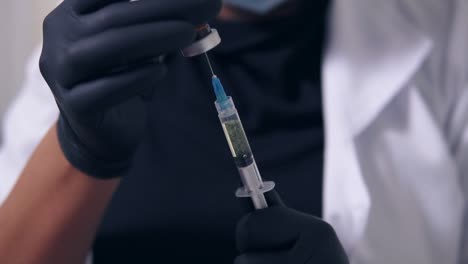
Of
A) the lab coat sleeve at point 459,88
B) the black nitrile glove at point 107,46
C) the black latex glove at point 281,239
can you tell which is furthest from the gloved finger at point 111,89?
the lab coat sleeve at point 459,88

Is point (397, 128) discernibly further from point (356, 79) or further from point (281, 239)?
point (281, 239)

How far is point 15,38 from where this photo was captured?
96 cm

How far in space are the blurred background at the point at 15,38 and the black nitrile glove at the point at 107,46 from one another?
0.50 m

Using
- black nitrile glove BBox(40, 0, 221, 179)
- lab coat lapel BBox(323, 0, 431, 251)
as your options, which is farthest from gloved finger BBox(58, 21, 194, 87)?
lab coat lapel BBox(323, 0, 431, 251)

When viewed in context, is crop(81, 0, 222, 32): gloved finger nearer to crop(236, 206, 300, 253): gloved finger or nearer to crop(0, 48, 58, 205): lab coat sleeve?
crop(236, 206, 300, 253): gloved finger

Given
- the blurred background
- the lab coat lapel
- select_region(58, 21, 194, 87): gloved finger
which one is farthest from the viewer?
the blurred background

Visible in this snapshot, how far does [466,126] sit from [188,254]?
39cm

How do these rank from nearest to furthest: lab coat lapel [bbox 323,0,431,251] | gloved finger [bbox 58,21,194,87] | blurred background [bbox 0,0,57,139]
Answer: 1. gloved finger [bbox 58,21,194,87]
2. lab coat lapel [bbox 323,0,431,251]
3. blurred background [bbox 0,0,57,139]

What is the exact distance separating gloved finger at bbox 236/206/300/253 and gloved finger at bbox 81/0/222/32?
16cm

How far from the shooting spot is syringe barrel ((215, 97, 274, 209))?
0.43m

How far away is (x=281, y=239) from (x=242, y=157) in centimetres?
8

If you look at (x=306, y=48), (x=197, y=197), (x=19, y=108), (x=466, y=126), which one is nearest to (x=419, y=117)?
(x=466, y=126)

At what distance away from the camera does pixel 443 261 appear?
680mm

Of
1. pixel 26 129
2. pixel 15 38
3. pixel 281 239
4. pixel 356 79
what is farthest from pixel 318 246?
pixel 15 38
